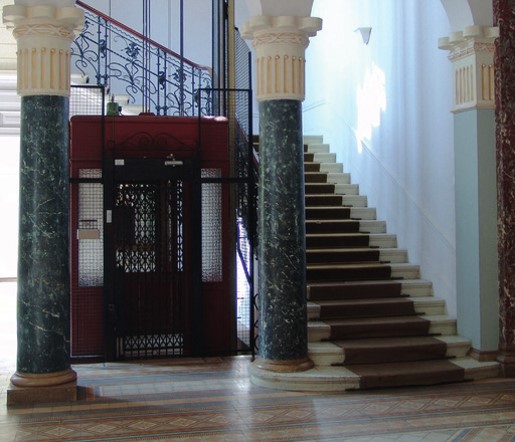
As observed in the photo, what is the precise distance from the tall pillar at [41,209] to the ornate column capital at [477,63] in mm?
3875

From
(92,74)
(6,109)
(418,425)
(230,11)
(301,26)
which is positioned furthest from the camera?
(92,74)

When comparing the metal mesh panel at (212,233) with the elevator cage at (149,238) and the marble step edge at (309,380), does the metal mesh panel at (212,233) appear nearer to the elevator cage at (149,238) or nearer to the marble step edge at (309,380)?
the elevator cage at (149,238)

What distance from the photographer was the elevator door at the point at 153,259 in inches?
335

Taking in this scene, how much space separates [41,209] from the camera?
22.3ft

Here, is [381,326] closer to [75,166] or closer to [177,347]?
[177,347]

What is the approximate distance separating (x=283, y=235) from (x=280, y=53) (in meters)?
1.74

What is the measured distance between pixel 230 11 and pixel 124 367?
462 centimetres

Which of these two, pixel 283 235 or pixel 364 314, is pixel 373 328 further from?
pixel 283 235

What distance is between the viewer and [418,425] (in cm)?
626

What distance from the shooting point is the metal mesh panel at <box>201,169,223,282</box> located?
889cm

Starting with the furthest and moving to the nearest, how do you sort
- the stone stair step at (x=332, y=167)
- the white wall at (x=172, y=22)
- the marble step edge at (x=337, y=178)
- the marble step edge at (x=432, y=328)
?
the white wall at (x=172, y=22) < the stone stair step at (x=332, y=167) < the marble step edge at (x=337, y=178) < the marble step edge at (x=432, y=328)

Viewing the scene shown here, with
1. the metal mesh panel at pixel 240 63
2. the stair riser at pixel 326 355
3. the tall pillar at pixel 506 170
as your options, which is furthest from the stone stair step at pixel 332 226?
the tall pillar at pixel 506 170

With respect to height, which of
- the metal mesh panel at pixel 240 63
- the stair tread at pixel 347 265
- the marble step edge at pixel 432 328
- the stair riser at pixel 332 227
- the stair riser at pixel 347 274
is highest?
the metal mesh panel at pixel 240 63

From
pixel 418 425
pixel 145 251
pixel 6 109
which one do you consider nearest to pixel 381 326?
pixel 418 425
